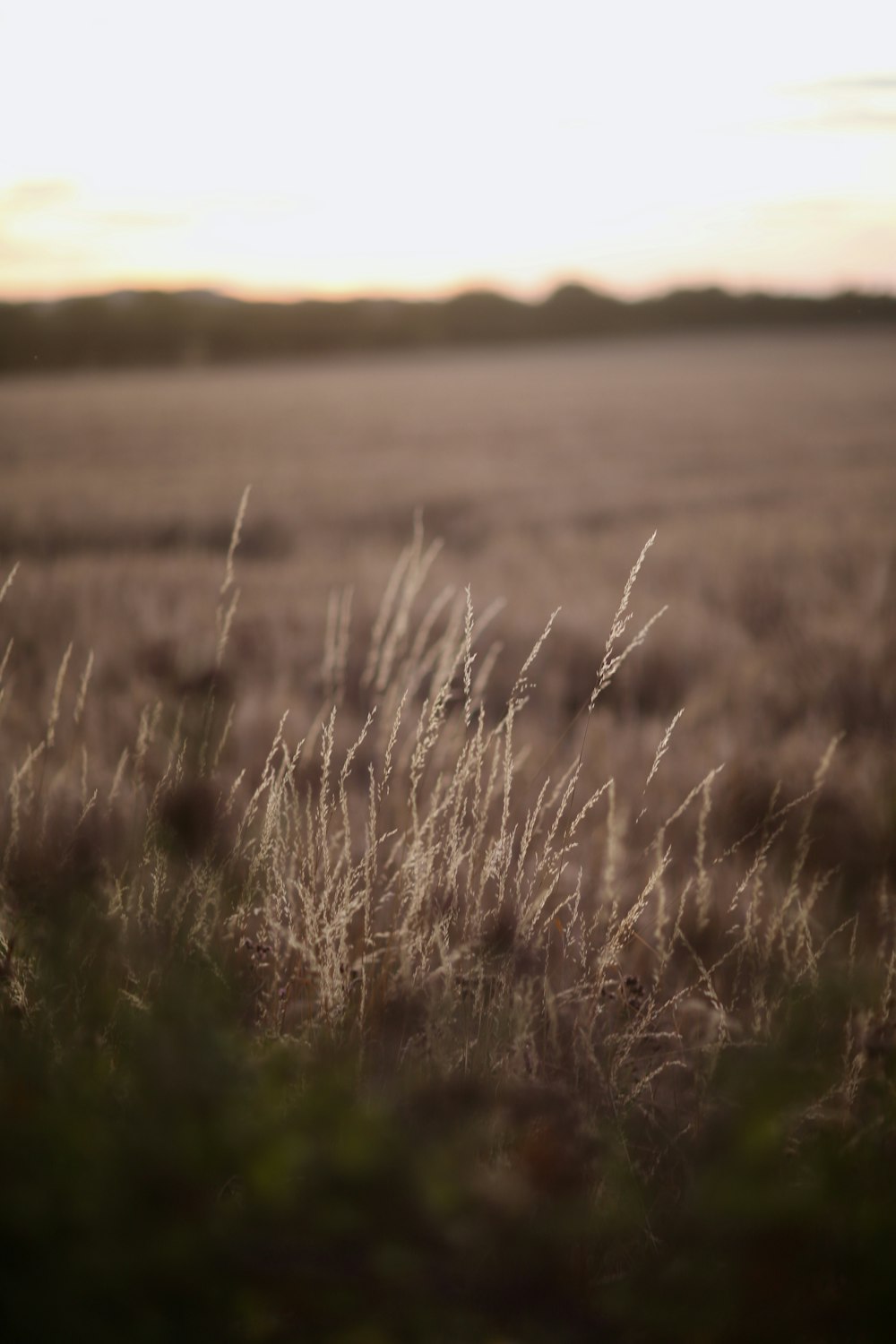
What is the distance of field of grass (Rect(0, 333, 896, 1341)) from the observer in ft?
2.99

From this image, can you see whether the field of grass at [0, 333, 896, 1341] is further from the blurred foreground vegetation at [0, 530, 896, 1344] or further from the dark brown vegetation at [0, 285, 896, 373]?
the dark brown vegetation at [0, 285, 896, 373]

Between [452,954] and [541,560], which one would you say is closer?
[452,954]

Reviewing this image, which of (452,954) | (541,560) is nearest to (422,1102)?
(452,954)

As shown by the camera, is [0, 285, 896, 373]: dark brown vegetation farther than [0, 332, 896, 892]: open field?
Yes

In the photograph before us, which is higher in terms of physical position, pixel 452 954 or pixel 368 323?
pixel 368 323

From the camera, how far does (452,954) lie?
60.9 inches

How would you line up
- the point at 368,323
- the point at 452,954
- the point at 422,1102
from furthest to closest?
the point at 368,323 < the point at 452,954 < the point at 422,1102

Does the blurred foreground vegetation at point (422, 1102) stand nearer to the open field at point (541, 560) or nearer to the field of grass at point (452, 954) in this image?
the field of grass at point (452, 954)

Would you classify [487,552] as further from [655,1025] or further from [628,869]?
[655,1025]

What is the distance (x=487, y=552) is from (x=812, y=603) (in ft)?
8.13

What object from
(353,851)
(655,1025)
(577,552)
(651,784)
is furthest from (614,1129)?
(577,552)

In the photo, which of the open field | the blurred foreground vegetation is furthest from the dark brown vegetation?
the blurred foreground vegetation

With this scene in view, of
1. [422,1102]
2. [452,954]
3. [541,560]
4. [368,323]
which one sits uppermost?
[368,323]

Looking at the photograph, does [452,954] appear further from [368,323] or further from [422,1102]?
[368,323]
